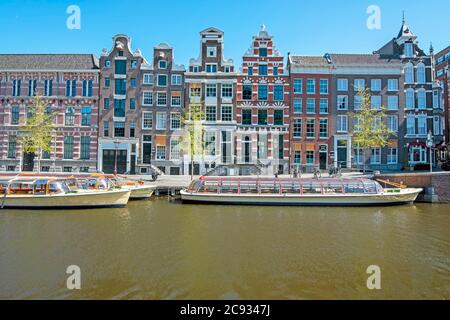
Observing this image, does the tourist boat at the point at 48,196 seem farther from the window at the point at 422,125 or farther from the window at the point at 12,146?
the window at the point at 422,125

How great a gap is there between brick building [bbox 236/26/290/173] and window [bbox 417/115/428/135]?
19807mm

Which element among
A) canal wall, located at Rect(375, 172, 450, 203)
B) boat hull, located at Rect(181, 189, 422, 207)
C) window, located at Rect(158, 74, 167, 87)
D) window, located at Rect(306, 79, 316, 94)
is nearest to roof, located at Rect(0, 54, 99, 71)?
window, located at Rect(158, 74, 167, 87)

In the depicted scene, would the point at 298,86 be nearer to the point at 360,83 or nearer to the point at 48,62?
the point at 360,83

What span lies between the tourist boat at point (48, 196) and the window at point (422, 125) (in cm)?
4251

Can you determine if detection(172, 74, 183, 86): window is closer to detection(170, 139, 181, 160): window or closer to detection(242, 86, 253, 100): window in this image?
detection(170, 139, 181, 160): window

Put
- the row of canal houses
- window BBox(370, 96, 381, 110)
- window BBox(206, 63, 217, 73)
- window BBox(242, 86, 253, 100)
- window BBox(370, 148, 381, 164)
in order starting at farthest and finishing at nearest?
window BBox(370, 96, 381, 110)
window BBox(370, 148, 381, 164)
window BBox(242, 86, 253, 100)
window BBox(206, 63, 217, 73)
the row of canal houses

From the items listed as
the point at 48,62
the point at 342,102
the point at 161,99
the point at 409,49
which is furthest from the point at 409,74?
the point at 48,62

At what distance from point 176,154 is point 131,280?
3311cm

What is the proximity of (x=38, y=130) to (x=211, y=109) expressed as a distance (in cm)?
2260

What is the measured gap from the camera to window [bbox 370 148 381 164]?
4175cm

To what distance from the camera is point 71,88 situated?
4191 cm

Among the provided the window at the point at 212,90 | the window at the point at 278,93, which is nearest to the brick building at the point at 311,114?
the window at the point at 278,93
